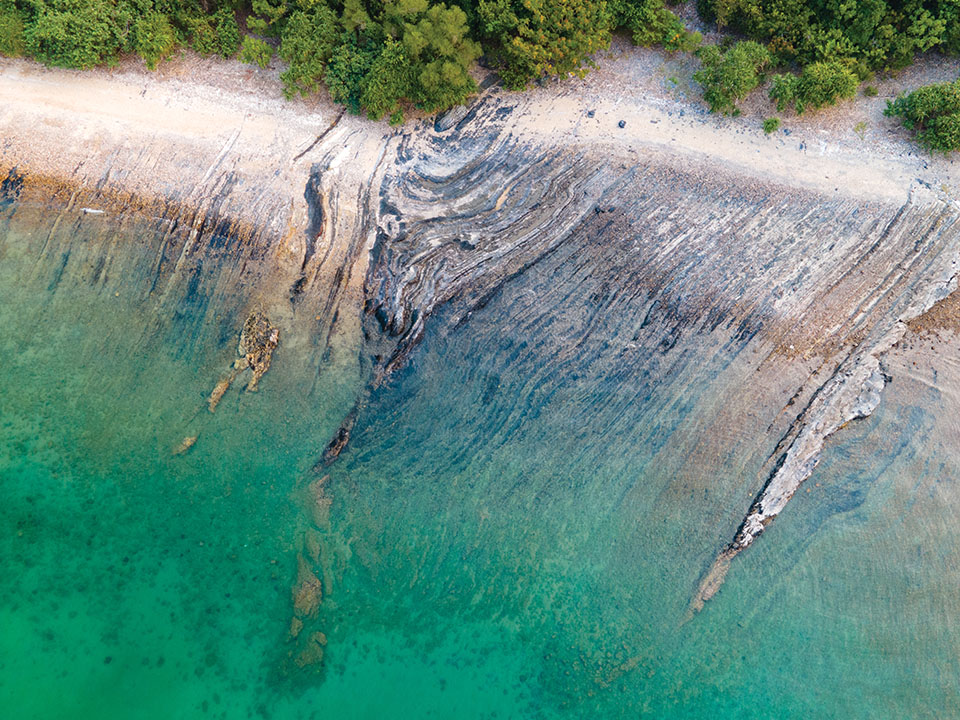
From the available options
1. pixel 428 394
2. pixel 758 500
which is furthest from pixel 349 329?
pixel 758 500

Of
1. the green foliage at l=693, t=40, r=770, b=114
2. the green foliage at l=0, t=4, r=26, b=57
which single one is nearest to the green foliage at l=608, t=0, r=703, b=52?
the green foliage at l=693, t=40, r=770, b=114

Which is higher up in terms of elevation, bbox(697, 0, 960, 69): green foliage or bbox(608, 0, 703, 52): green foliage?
bbox(697, 0, 960, 69): green foliage

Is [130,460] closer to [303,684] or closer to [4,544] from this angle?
[4,544]

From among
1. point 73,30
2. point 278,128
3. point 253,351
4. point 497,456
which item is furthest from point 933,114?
point 73,30

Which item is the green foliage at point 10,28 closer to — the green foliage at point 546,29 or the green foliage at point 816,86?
the green foliage at point 546,29

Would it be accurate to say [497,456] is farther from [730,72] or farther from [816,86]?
[816,86]

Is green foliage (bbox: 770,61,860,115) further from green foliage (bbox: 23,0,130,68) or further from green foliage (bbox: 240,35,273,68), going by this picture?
green foliage (bbox: 23,0,130,68)
